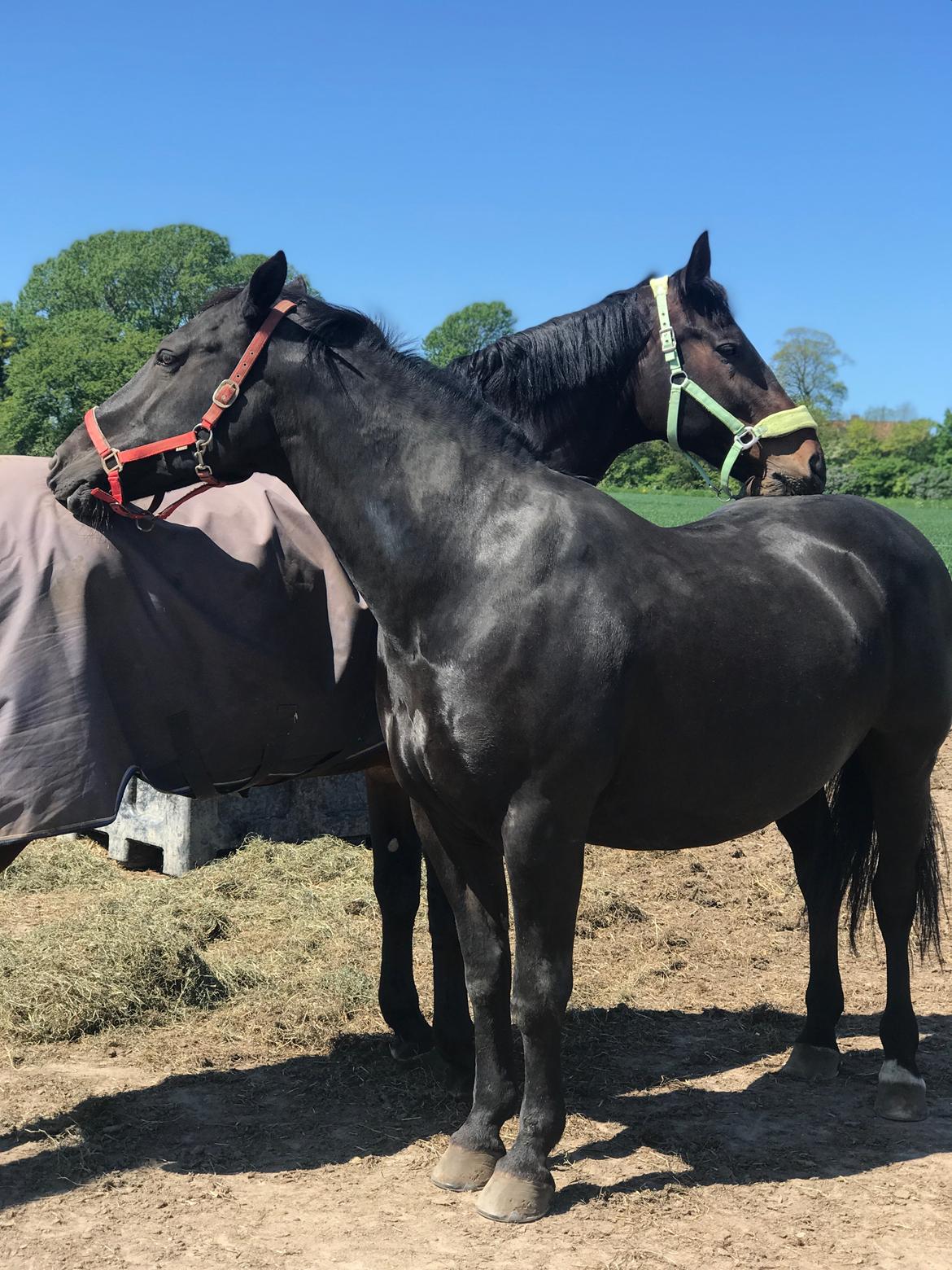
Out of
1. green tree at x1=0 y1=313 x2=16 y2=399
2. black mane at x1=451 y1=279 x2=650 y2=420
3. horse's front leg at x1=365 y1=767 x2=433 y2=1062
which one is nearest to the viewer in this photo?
black mane at x1=451 y1=279 x2=650 y2=420

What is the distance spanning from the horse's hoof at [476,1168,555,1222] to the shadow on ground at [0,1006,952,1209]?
10cm

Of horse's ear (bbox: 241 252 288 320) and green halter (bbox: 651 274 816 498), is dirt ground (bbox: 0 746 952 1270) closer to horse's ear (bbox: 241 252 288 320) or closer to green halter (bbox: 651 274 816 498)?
green halter (bbox: 651 274 816 498)

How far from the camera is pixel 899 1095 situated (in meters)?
3.55

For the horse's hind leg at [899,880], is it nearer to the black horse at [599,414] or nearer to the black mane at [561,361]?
the black horse at [599,414]

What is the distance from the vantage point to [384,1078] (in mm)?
3828

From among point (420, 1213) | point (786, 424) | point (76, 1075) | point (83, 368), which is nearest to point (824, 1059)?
Result: point (420, 1213)

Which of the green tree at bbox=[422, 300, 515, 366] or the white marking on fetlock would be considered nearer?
the white marking on fetlock

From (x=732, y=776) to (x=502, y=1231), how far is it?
52.4 inches

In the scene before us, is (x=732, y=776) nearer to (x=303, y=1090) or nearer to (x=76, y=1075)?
(x=303, y=1090)

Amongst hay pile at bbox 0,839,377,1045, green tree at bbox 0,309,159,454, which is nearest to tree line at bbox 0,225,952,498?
green tree at bbox 0,309,159,454

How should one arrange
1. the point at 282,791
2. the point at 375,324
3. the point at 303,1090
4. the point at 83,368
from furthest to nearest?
the point at 83,368
the point at 282,791
the point at 303,1090
the point at 375,324

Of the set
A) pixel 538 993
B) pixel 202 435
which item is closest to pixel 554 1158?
pixel 538 993

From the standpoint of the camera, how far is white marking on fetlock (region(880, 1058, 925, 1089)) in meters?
3.57

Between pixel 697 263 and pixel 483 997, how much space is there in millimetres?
2599
